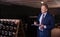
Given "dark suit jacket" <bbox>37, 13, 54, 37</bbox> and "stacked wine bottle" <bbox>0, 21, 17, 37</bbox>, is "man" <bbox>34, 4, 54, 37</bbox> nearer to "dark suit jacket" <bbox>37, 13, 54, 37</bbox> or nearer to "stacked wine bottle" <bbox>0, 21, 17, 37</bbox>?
"dark suit jacket" <bbox>37, 13, 54, 37</bbox>

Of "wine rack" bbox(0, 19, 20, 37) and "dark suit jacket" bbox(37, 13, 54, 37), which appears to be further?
"wine rack" bbox(0, 19, 20, 37)

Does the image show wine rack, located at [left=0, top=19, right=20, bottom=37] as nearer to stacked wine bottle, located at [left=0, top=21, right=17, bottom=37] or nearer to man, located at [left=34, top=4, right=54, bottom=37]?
stacked wine bottle, located at [left=0, top=21, right=17, bottom=37]

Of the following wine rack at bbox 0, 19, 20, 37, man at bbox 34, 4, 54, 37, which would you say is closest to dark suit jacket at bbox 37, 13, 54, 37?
man at bbox 34, 4, 54, 37

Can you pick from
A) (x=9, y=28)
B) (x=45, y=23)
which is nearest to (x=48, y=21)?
(x=45, y=23)

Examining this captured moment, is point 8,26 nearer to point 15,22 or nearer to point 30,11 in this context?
point 15,22

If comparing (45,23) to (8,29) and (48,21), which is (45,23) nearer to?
(48,21)

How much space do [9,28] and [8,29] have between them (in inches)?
1.4

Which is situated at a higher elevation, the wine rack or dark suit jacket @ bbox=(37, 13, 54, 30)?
dark suit jacket @ bbox=(37, 13, 54, 30)

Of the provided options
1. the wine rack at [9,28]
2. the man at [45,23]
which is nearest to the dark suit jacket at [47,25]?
the man at [45,23]

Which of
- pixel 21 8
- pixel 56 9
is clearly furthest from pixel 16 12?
pixel 56 9

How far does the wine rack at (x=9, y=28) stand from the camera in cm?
407

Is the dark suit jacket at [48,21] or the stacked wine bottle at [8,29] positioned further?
the stacked wine bottle at [8,29]

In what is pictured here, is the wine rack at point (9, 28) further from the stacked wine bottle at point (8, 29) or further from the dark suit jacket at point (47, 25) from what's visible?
the dark suit jacket at point (47, 25)

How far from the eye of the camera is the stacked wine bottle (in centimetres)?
408
